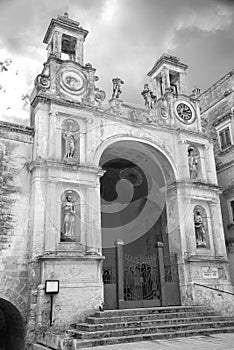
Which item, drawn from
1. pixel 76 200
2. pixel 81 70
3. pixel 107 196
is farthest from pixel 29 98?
pixel 107 196

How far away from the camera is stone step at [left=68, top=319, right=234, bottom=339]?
8914 millimetres

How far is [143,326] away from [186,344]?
185 centimetres

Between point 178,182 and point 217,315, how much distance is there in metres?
5.65

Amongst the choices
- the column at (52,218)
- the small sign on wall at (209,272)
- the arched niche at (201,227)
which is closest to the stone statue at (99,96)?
the column at (52,218)

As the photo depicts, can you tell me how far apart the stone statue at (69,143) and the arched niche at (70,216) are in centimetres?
148

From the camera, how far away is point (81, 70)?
1514 centimetres

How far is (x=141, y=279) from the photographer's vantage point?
13586 millimetres

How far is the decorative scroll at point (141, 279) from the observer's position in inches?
524

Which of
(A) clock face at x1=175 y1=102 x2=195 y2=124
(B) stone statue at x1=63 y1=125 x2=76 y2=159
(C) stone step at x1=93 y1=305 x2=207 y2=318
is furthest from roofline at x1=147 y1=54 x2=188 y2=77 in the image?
(C) stone step at x1=93 y1=305 x2=207 y2=318

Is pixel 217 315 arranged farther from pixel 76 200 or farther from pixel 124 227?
pixel 124 227

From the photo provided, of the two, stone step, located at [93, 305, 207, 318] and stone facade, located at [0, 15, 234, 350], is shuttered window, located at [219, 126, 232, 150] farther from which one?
stone step, located at [93, 305, 207, 318]

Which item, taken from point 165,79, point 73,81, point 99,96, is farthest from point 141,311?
point 165,79

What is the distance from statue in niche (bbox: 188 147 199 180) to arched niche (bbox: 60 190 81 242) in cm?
598

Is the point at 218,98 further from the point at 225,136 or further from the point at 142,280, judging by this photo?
the point at 142,280
